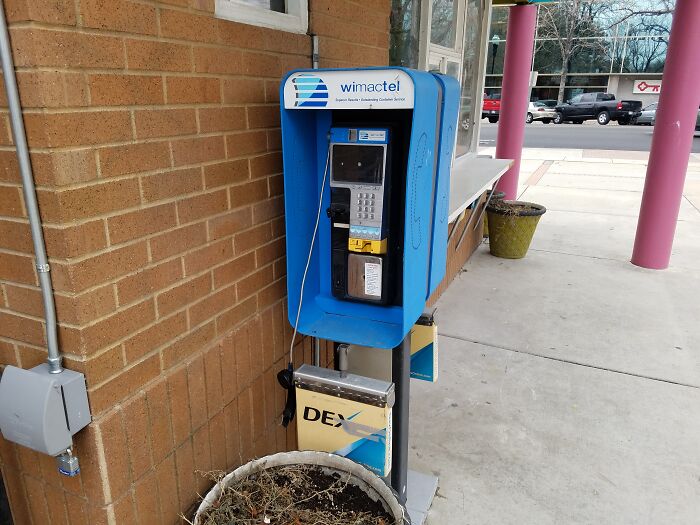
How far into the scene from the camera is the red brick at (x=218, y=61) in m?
1.62

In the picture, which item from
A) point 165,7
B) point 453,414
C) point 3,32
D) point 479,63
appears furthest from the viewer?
point 479,63

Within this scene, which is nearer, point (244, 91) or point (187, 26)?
point (187, 26)

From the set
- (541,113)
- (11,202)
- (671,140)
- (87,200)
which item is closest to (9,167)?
A: (11,202)

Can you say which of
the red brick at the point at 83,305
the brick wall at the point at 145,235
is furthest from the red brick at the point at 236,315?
the red brick at the point at 83,305

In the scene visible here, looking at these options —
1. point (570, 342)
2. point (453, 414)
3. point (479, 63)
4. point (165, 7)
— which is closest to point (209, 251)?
point (165, 7)

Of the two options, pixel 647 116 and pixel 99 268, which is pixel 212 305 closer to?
pixel 99 268

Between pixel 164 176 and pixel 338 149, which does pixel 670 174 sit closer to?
pixel 338 149

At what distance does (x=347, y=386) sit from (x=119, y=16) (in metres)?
1.33

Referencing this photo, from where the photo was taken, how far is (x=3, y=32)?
3.82ft

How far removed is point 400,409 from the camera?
7.14 feet

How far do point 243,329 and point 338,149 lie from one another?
73 centimetres

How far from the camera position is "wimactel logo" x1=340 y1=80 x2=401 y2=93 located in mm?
1657

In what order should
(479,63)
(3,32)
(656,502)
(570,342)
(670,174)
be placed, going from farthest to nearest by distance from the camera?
(479,63) → (670,174) → (570,342) → (656,502) → (3,32)

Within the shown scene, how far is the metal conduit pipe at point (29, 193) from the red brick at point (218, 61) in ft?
1.74
